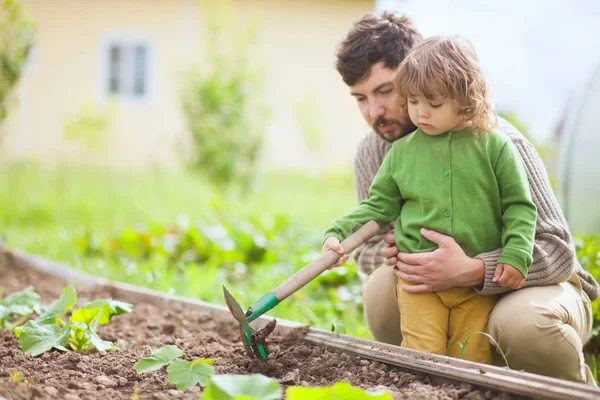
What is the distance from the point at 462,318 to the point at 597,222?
2.39m

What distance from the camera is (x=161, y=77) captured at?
13.8 metres

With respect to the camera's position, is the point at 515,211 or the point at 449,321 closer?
the point at 515,211

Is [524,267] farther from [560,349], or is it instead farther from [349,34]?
[349,34]

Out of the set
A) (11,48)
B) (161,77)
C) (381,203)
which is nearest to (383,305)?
(381,203)

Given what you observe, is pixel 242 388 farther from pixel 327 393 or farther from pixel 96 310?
pixel 96 310

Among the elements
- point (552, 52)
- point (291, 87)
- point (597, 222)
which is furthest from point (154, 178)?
point (597, 222)

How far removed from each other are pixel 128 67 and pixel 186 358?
1244 centimetres

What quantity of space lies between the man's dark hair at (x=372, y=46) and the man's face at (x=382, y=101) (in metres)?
0.02

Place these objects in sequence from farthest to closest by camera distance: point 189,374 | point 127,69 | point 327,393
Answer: point 127,69, point 189,374, point 327,393

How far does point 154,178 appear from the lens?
1118cm

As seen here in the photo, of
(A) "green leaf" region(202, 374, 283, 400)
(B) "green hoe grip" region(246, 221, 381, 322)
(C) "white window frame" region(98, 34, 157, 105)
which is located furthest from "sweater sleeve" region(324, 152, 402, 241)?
(C) "white window frame" region(98, 34, 157, 105)

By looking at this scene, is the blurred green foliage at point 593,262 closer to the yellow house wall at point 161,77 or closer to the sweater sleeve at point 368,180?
the sweater sleeve at point 368,180

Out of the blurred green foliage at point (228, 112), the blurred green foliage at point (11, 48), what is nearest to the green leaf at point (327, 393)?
the blurred green foliage at point (11, 48)

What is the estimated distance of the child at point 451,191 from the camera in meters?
2.03
